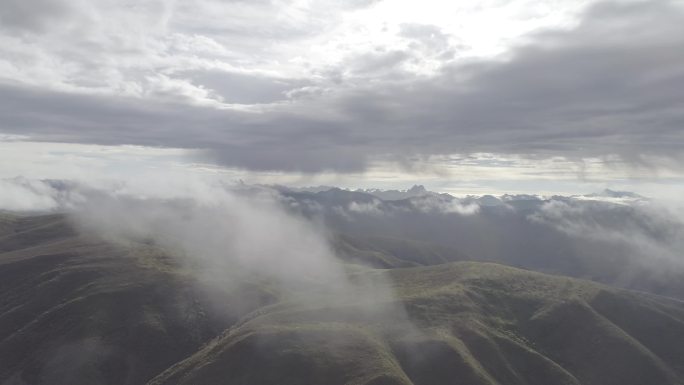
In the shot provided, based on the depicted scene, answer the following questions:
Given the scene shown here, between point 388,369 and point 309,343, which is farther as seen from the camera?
point 309,343

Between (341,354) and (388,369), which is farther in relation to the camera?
(341,354)

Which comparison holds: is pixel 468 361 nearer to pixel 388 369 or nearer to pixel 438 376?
pixel 438 376

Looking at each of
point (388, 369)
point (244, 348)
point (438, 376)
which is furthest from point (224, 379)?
point (438, 376)

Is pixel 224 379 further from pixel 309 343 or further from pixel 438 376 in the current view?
pixel 438 376

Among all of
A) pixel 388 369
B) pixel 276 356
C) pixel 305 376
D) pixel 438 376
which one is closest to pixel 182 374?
pixel 276 356

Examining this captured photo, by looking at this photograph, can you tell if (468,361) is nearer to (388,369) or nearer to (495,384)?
(495,384)

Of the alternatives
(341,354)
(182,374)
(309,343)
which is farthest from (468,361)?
(182,374)

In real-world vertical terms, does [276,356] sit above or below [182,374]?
above

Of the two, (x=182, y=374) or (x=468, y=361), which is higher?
(x=468, y=361)
